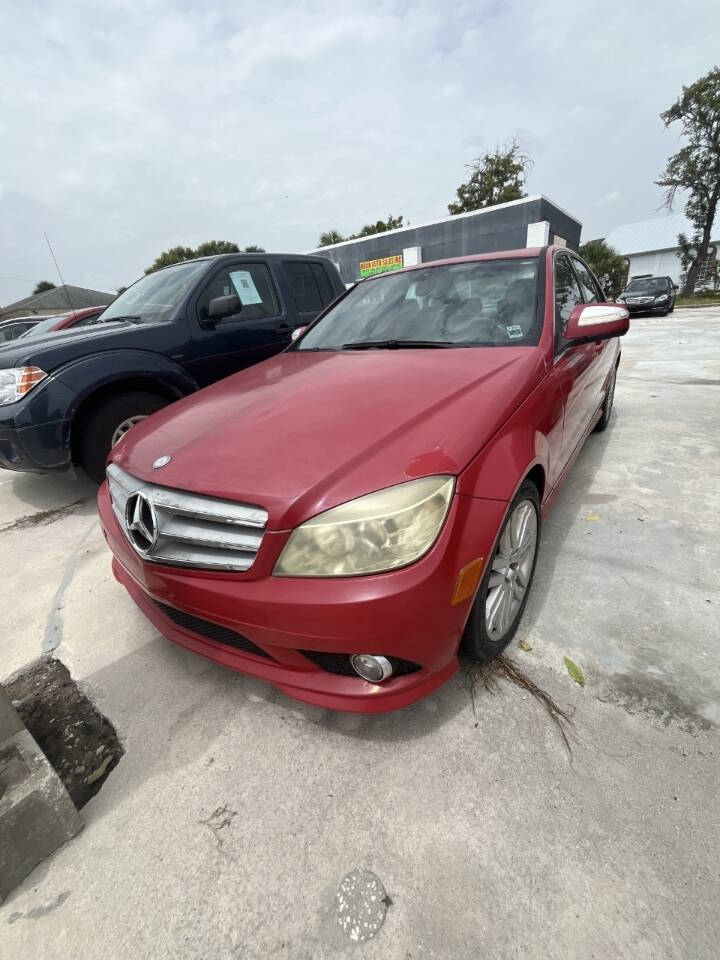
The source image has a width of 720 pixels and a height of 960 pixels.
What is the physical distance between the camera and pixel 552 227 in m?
20.5

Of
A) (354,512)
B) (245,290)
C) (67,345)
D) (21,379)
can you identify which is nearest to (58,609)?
(21,379)

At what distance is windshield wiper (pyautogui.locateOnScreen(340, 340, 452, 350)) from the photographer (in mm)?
2285

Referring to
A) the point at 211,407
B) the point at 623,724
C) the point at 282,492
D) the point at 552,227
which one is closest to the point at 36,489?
the point at 211,407

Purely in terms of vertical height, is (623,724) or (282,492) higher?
(282,492)

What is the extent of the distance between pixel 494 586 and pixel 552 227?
23400 mm

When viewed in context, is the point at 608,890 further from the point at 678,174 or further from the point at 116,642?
the point at 678,174

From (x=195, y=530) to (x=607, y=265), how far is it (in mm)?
37554

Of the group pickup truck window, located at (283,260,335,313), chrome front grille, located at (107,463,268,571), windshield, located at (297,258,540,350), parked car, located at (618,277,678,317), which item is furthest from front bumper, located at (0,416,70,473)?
parked car, located at (618,277,678,317)

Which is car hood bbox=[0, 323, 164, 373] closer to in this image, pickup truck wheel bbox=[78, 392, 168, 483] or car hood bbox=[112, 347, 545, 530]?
pickup truck wheel bbox=[78, 392, 168, 483]

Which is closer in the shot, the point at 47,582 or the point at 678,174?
the point at 47,582

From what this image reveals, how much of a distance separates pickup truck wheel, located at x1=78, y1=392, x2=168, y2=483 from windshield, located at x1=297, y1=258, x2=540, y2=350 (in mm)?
1461

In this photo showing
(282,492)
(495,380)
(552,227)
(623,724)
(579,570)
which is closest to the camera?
(282,492)

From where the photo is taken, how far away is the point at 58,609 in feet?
7.78

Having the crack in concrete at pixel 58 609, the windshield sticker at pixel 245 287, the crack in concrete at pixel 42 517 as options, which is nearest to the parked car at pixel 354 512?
the crack in concrete at pixel 58 609
